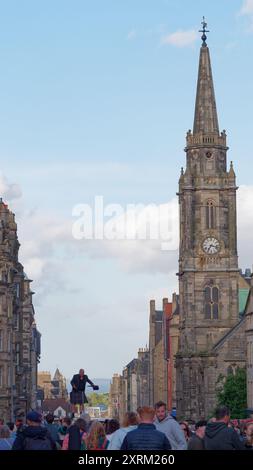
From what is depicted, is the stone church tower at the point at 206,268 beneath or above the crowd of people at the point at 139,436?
above

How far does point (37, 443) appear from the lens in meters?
19.9

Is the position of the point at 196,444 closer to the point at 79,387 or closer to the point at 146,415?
the point at 146,415

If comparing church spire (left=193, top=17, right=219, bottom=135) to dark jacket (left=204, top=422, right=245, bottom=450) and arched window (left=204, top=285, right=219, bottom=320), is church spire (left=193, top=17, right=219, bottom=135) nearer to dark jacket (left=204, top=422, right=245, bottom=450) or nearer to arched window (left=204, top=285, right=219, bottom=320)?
arched window (left=204, top=285, right=219, bottom=320)

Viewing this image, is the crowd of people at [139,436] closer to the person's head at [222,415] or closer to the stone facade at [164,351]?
the person's head at [222,415]

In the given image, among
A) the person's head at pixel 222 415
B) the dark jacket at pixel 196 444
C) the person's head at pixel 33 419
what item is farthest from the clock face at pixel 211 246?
the person's head at pixel 33 419

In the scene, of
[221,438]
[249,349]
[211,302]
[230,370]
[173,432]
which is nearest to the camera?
[221,438]

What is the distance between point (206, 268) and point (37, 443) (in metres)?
99.3

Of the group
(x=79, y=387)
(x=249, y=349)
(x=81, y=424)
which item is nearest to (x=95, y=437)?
(x=81, y=424)

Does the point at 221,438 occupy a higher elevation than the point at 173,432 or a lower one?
lower

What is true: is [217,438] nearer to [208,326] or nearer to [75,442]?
[75,442]

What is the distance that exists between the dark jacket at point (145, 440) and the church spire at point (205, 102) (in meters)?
104

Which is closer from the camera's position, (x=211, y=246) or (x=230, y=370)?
(x=230, y=370)

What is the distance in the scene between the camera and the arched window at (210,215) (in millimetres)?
120562

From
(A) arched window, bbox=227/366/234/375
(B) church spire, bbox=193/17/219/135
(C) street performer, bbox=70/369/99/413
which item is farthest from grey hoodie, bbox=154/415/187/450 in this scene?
(B) church spire, bbox=193/17/219/135
